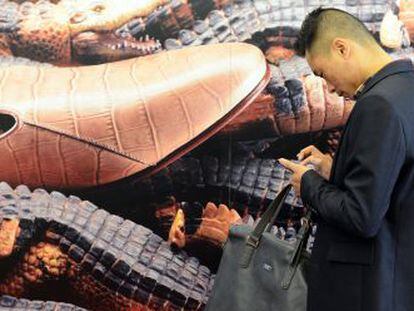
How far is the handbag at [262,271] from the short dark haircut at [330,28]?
0.48m

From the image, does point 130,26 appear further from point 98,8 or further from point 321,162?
point 321,162

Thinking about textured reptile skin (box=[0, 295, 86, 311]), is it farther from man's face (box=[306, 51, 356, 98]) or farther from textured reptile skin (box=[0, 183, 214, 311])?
man's face (box=[306, 51, 356, 98])

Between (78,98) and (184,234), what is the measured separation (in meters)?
0.65

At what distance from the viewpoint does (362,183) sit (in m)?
1.43

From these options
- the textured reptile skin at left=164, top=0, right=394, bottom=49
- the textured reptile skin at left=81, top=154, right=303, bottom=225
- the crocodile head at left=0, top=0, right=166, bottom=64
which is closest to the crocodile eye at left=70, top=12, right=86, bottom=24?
the crocodile head at left=0, top=0, right=166, bottom=64

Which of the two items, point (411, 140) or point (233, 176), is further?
point (233, 176)

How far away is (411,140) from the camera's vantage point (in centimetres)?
144

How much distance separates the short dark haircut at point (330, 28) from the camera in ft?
5.23

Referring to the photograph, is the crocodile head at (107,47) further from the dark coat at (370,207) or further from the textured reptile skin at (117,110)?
the dark coat at (370,207)

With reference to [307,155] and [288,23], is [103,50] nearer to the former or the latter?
[288,23]

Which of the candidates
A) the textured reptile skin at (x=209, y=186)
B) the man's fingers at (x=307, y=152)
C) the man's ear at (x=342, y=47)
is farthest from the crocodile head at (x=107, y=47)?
the man's ear at (x=342, y=47)

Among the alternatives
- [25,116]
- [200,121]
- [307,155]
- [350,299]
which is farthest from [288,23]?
[350,299]

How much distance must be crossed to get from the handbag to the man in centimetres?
8

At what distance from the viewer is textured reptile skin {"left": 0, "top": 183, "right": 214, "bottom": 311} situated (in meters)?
2.21
